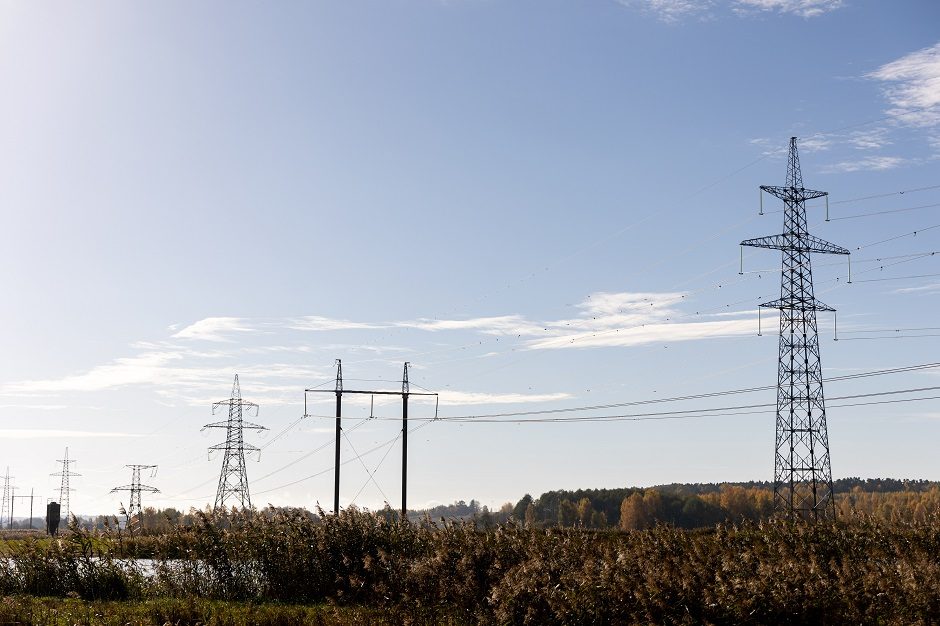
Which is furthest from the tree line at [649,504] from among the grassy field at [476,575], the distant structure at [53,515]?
the grassy field at [476,575]

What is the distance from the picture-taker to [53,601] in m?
25.5

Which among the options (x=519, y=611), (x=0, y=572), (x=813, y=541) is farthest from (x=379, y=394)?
(x=519, y=611)

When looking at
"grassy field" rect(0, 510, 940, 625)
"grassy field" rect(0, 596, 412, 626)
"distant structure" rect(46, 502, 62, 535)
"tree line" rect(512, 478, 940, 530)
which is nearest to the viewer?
"grassy field" rect(0, 510, 940, 625)

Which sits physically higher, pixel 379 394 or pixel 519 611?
pixel 379 394

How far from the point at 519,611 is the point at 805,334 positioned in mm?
33914

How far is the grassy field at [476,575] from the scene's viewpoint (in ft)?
59.7

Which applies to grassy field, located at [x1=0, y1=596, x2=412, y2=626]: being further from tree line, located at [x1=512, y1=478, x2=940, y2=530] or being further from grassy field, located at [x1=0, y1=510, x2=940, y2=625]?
tree line, located at [x1=512, y1=478, x2=940, y2=530]

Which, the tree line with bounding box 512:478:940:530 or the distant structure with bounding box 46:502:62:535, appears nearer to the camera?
the distant structure with bounding box 46:502:62:535

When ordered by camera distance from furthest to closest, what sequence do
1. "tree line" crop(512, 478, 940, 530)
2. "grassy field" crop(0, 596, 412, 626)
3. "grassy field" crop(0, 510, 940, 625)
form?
"tree line" crop(512, 478, 940, 530)
"grassy field" crop(0, 596, 412, 626)
"grassy field" crop(0, 510, 940, 625)

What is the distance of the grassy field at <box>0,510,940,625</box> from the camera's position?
18.2m

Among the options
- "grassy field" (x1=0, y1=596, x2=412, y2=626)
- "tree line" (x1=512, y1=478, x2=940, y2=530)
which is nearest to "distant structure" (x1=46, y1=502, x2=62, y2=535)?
"grassy field" (x1=0, y1=596, x2=412, y2=626)

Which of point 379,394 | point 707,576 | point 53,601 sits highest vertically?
point 379,394

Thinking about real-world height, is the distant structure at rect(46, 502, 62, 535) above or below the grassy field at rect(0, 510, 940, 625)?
below

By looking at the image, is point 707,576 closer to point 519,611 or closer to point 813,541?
point 519,611
